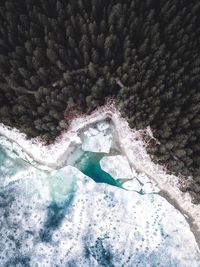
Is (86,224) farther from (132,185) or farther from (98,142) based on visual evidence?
(98,142)

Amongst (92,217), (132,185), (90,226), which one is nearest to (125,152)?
(132,185)

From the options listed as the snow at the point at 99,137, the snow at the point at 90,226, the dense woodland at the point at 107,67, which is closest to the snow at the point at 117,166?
the snow at the point at 99,137

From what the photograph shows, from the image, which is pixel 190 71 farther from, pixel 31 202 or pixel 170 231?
pixel 31 202

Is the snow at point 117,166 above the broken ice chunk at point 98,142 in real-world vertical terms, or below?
below

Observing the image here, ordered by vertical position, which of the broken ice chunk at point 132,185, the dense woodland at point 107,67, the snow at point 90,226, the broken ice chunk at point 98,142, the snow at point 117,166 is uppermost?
the dense woodland at point 107,67

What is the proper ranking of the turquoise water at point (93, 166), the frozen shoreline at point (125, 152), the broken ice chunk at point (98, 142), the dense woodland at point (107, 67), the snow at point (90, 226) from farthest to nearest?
the turquoise water at point (93, 166)
the broken ice chunk at point (98, 142)
the snow at point (90, 226)
the frozen shoreline at point (125, 152)
the dense woodland at point (107, 67)

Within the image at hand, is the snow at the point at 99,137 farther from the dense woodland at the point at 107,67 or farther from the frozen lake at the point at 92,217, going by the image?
the dense woodland at the point at 107,67
